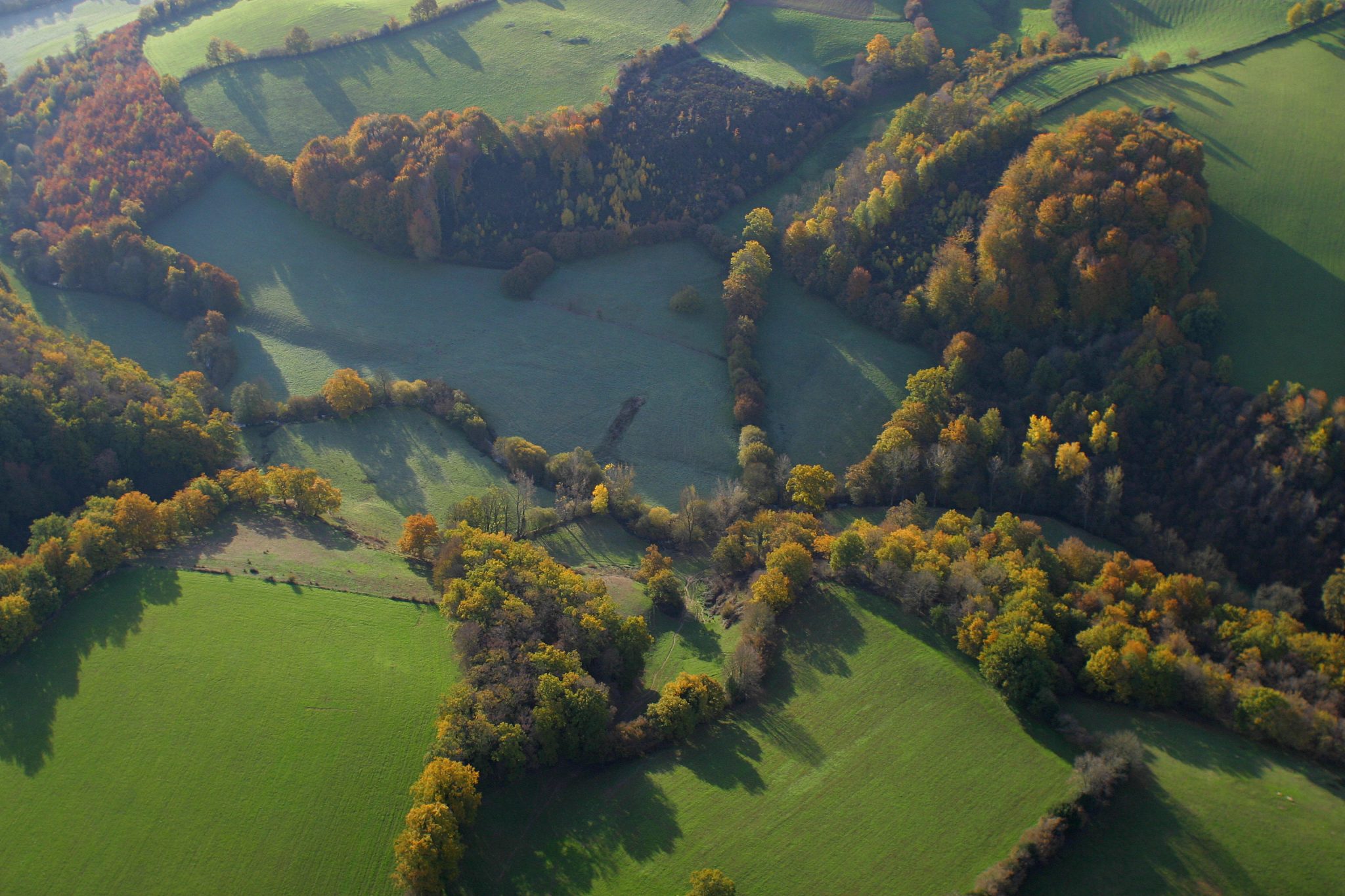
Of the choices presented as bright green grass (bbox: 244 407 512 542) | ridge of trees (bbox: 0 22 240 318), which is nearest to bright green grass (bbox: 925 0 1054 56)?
bright green grass (bbox: 244 407 512 542)

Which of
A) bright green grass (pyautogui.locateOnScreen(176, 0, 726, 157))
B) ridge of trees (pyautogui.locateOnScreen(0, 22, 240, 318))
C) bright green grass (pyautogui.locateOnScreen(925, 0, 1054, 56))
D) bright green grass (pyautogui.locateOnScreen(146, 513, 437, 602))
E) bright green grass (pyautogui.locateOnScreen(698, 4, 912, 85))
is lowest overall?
bright green grass (pyautogui.locateOnScreen(146, 513, 437, 602))

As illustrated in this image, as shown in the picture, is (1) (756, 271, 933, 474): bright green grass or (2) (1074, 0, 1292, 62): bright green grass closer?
(1) (756, 271, 933, 474): bright green grass

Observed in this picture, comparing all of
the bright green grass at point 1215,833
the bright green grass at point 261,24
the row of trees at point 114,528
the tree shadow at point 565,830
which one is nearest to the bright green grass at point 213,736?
the row of trees at point 114,528

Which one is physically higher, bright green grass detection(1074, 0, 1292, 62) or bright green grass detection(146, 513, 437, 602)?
bright green grass detection(1074, 0, 1292, 62)

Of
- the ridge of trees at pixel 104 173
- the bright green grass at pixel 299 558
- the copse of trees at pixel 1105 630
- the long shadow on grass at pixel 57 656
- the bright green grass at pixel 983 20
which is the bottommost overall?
the long shadow on grass at pixel 57 656

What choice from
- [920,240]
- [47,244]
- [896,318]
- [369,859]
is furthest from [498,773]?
[47,244]

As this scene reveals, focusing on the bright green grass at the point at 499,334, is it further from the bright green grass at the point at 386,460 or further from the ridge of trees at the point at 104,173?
the bright green grass at the point at 386,460

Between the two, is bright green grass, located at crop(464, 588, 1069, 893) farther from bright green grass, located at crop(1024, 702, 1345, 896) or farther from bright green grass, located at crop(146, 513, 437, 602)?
bright green grass, located at crop(146, 513, 437, 602)
